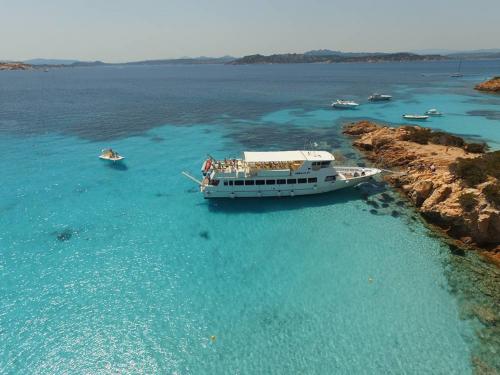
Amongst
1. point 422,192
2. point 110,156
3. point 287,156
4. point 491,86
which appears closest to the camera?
point 422,192

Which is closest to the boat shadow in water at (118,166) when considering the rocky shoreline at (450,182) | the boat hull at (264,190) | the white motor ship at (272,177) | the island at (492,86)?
the white motor ship at (272,177)

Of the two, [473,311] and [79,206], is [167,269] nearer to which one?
[79,206]

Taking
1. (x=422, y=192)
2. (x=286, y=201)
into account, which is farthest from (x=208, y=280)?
(x=422, y=192)

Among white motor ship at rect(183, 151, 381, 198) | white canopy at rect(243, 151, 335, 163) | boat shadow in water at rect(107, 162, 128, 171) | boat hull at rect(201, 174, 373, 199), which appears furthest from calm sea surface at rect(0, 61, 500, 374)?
white canopy at rect(243, 151, 335, 163)

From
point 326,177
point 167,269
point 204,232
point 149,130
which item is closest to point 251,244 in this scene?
point 204,232

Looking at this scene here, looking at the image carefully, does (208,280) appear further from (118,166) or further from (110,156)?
(110,156)

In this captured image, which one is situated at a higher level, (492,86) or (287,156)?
(492,86)
